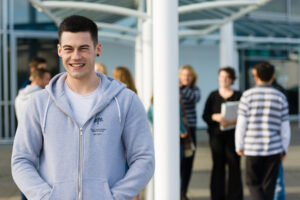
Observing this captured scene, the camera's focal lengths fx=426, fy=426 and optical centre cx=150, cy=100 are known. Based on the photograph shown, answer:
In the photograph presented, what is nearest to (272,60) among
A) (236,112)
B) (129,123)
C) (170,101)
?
(236,112)

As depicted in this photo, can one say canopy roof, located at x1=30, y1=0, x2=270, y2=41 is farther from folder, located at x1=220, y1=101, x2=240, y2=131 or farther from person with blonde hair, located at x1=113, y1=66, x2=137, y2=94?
folder, located at x1=220, y1=101, x2=240, y2=131

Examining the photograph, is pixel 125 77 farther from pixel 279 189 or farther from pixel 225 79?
pixel 279 189

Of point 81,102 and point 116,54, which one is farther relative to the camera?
point 116,54

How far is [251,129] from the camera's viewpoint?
443 centimetres

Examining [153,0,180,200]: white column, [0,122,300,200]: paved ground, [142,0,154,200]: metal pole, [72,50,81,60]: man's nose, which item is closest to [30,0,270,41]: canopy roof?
[142,0,154,200]: metal pole

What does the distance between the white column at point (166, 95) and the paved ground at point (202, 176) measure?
7.54ft

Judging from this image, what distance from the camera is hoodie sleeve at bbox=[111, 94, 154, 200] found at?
1867 mm

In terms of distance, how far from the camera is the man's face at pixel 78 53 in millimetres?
1882

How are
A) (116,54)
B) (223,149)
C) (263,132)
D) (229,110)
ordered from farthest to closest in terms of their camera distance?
1. (116,54)
2. (223,149)
3. (229,110)
4. (263,132)

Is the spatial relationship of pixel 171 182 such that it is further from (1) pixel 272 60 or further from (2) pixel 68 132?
(1) pixel 272 60

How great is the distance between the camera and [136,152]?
6.33 ft

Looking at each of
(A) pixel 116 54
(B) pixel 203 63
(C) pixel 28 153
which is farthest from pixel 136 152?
(B) pixel 203 63

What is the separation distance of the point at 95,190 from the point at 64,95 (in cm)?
44

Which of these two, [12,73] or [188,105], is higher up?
[12,73]
